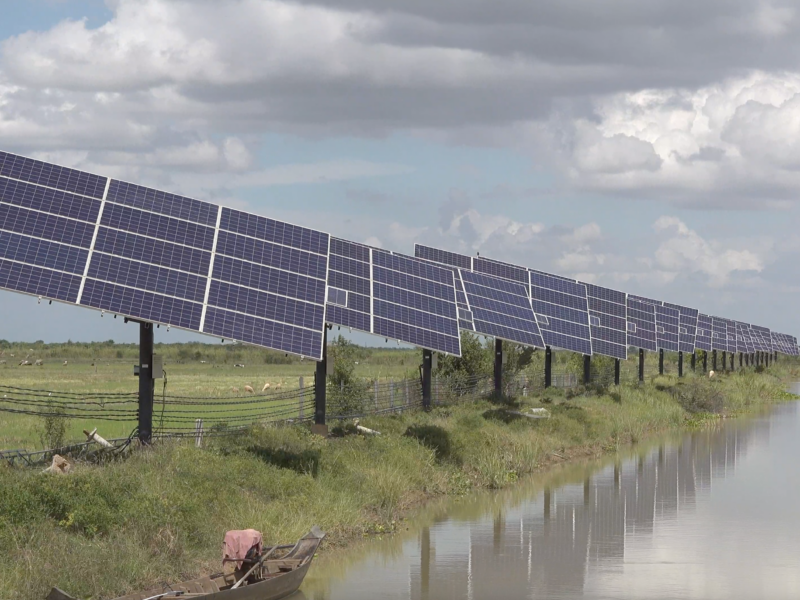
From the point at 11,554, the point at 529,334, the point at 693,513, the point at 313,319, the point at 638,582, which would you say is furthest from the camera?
the point at 529,334

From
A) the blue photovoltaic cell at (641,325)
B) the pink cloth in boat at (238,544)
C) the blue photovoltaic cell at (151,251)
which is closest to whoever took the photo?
the pink cloth in boat at (238,544)

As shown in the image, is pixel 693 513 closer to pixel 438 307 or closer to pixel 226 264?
pixel 438 307

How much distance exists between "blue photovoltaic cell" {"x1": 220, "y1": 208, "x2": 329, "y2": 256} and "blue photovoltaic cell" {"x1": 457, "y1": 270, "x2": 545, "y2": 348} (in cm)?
963

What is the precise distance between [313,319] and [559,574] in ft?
22.8

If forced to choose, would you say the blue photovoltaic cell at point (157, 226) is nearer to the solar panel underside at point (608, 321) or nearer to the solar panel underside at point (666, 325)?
the solar panel underside at point (608, 321)

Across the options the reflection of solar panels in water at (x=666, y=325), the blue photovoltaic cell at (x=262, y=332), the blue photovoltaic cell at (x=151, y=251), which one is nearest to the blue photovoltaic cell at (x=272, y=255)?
the blue photovoltaic cell at (x=151, y=251)

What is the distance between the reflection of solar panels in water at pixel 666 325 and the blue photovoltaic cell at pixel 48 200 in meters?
40.7

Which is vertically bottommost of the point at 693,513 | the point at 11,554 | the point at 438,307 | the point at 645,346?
the point at 11,554

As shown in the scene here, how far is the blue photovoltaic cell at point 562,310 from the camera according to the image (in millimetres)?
41281

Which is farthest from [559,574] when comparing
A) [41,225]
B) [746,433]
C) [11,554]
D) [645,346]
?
[645,346]

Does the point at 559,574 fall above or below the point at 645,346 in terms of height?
below

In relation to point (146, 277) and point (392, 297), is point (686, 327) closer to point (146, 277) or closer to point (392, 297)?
point (392, 297)

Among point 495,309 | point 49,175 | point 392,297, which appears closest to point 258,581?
point 49,175

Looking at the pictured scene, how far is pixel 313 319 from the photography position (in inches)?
863
